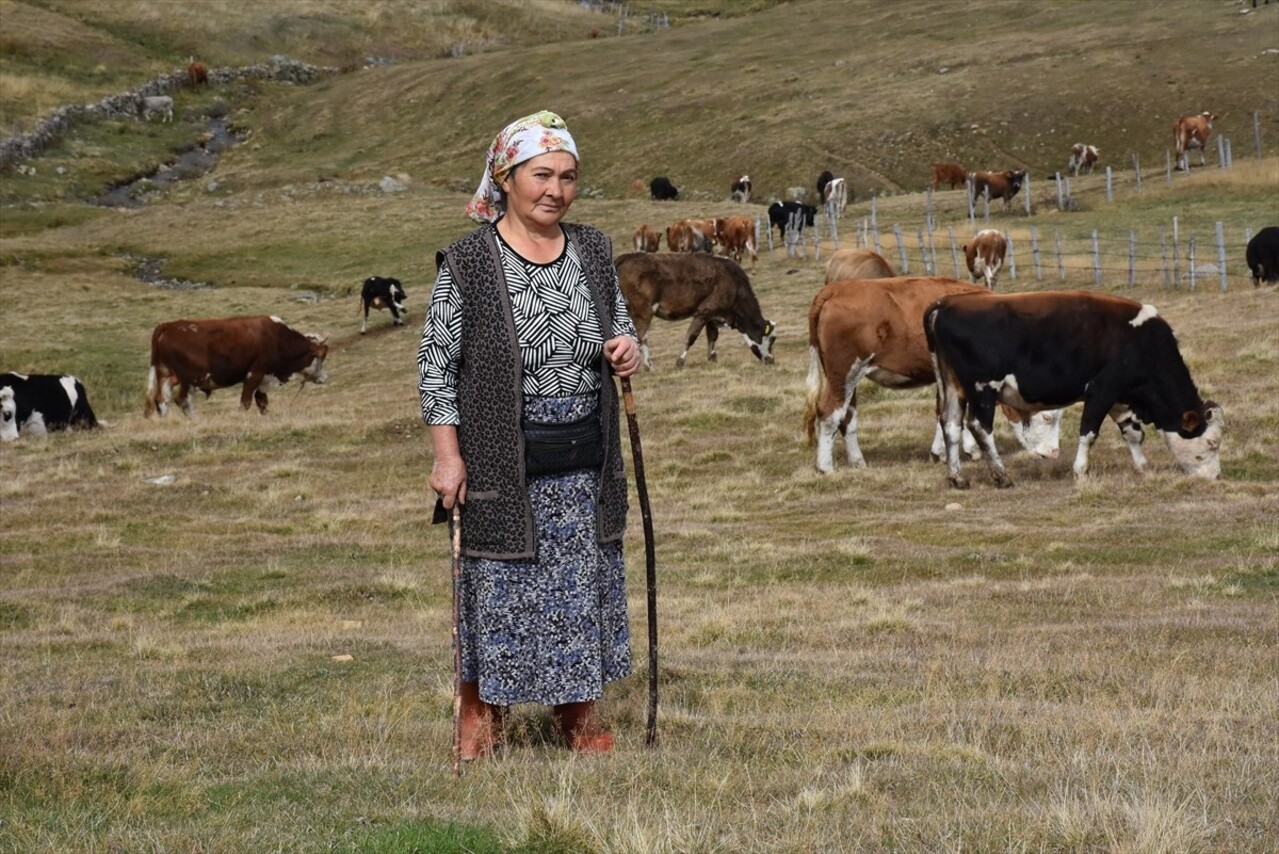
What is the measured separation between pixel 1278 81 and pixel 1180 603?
5384 cm

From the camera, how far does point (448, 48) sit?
104250 millimetres

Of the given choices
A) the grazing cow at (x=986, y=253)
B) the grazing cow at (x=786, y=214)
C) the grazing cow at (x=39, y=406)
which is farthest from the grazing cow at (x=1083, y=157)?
the grazing cow at (x=39, y=406)

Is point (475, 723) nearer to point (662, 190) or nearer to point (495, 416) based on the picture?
point (495, 416)

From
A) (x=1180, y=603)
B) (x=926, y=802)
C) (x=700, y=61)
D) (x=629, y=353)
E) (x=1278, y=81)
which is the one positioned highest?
(x=700, y=61)

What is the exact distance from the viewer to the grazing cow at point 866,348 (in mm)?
17531

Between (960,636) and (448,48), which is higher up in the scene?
(448,48)

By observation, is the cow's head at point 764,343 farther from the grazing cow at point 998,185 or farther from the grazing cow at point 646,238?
the grazing cow at point 998,185


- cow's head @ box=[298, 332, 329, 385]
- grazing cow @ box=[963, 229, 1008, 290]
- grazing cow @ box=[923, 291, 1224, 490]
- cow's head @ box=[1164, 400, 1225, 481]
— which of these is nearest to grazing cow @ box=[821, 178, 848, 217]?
grazing cow @ box=[963, 229, 1008, 290]

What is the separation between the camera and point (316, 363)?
29.7m

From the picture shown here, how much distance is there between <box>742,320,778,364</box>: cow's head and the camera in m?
26.6

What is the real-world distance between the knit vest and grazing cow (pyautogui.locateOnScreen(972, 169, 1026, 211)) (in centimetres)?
4082

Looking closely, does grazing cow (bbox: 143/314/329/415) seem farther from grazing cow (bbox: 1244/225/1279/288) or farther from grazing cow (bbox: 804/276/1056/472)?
grazing cow (bbox: 1244/225/1279/288)

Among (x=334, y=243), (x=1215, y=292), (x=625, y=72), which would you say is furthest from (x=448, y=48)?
(x=1215, y=292)

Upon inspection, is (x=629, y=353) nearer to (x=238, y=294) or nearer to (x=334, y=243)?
(x=238, y=294)
